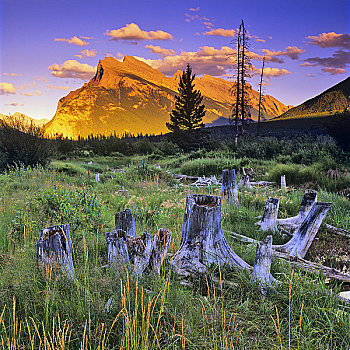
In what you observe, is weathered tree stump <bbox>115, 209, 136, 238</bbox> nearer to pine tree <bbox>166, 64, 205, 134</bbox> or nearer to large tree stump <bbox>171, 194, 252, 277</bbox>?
large tree stump <bbox>171, 194, 252, 277</bbox>

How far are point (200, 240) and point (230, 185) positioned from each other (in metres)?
3.47

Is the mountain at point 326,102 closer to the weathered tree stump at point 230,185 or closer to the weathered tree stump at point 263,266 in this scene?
the weathered tree stump at point 230,185

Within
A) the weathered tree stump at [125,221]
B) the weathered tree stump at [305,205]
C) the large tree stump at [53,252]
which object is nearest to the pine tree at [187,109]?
the weathered tree stump at [305,205]

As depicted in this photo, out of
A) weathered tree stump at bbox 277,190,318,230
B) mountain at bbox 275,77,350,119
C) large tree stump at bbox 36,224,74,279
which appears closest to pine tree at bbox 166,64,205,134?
weathered tree stump at bbox 277,190,318,230

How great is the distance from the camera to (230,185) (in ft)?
19.4

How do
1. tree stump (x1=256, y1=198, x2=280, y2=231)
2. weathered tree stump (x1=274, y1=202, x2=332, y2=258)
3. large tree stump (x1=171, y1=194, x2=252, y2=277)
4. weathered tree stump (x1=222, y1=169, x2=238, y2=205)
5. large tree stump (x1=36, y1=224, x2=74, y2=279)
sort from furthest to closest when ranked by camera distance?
weathered tree stump (x1=222, y1=169, x2=238, y2=205)
tree stump (x1=256, y1=198, x2=280, y2=231)
weathered tree stump (x1=274, y1=202, x2=332, y2=258)
large tree stump (x1=171, y1=194, x2=252, y2=277)
large tree stump (x1=36, y1=224, x2=74, y2=279)

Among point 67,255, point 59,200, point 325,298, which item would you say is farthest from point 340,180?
point 67,255

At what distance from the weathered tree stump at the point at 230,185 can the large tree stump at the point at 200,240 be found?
3.17 m

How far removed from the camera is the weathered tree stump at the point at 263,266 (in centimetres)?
234

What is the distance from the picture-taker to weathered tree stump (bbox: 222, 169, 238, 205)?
229 inches

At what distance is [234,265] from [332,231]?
2.48 meters

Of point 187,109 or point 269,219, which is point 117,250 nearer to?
point 269,219

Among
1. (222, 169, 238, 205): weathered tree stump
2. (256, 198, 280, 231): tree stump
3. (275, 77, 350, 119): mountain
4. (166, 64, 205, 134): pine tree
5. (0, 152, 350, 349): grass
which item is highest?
(275, 77, 350, 119): mountain

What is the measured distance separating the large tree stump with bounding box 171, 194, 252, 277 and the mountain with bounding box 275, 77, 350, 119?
65439 mm
